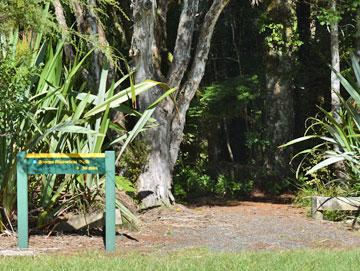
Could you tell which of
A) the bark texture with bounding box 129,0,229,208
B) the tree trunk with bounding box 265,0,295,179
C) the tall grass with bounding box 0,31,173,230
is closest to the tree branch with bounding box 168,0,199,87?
the bark texture with bounding box 129,0,229,208

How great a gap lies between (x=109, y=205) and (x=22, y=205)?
1088 mm

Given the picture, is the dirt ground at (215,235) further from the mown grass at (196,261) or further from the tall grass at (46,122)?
the mown grass at (196,261)

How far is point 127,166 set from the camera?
1364cm

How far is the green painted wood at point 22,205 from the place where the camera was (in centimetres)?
955

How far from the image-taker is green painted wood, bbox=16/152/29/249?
9.55 m

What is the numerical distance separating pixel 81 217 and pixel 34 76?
2122 mm

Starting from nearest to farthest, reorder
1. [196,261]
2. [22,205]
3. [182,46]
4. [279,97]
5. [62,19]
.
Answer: [196,261] < [22,205] < [62,19] < [182,46] < [279,97]

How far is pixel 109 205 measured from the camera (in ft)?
31.7

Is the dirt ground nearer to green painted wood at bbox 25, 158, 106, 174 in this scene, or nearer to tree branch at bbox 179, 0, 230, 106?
green painted wood at bbox 25, 158, 106, 174

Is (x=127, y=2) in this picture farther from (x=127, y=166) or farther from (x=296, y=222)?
(x=296, y=222)

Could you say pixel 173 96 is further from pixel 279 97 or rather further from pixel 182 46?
pixel 279 97

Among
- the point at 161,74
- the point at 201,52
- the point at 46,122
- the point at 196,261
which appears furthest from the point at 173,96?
the point at 196,261

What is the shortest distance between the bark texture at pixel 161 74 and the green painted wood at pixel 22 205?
4035 mm

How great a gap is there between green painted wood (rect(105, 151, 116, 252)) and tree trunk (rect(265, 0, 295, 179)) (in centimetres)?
906
